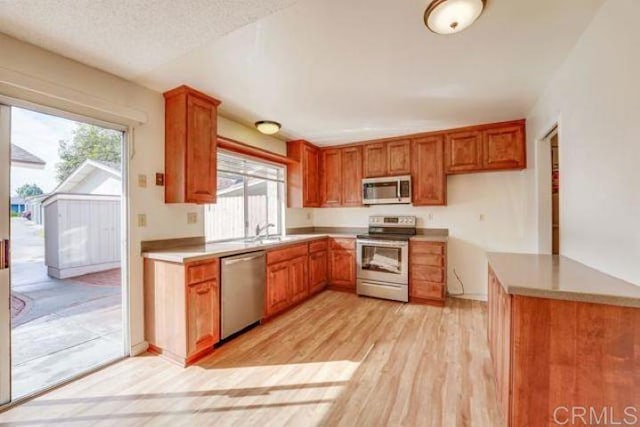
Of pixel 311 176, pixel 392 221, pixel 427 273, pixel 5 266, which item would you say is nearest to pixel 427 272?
pixel 427 273

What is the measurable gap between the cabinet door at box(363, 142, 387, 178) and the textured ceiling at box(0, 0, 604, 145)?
4.35ft

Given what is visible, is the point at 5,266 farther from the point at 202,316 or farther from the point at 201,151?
the point at 201,151

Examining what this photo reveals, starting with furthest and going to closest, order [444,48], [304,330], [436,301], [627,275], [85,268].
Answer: [436,301], [304,330], [85,268], [444,48], [627,275]

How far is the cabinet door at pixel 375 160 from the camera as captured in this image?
13.8 feet

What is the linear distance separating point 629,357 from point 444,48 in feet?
6.31

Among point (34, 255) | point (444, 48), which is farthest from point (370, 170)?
point (34, 255)

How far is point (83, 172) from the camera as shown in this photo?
7.61ft

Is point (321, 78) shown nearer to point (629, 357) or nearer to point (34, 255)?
point (629, 357)

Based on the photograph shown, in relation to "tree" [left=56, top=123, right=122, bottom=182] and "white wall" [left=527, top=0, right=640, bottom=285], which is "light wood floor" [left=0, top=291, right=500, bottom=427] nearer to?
"white wall" [left=527, top=0, right=640, bottom=285]

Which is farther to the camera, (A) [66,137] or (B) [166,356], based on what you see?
(B) [166,356]

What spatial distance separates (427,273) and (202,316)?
2770 mm

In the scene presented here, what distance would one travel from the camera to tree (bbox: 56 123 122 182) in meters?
2.14

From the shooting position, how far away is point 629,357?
3.76ft

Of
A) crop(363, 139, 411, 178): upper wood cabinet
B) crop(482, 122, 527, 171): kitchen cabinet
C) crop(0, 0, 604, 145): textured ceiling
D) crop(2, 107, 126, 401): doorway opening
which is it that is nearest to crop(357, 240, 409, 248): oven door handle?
crop(363, 139, 411, 178): upper wood cabinet
